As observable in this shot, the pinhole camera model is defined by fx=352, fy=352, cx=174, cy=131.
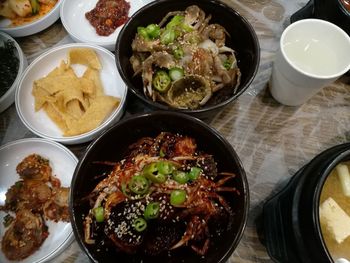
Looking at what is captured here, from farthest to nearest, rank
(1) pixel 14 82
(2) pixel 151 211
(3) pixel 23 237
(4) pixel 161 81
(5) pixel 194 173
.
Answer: (1) pixel 14 82 → (4) pixel 161 81 → (3) pixel 23 237 → (5) pixel 194 173 → (2) pixel 151 211

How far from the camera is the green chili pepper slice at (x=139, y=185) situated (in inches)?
53.5

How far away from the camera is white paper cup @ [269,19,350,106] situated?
1.72m

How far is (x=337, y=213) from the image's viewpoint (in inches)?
54.8

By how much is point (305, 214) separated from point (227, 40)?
3.48ft

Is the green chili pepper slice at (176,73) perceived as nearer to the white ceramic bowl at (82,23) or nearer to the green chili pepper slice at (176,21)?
the green chili pepper slice at (176,21)

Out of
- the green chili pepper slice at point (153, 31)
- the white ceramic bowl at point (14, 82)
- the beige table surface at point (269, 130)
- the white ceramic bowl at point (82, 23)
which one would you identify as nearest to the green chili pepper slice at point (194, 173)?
the beige table surface at point (269, 130)

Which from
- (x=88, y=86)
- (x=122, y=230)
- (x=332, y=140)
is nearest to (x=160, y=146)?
(x=122, y=230)

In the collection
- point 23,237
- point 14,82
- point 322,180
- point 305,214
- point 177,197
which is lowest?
point 23,237

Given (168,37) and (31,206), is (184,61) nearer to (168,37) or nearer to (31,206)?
(168,37)

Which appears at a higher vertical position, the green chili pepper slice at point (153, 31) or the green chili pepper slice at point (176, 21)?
the green chili pepper slice at point (176, 21)

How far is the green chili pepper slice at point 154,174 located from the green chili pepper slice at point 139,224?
0.16 m

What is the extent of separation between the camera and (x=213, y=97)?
69.4 inches

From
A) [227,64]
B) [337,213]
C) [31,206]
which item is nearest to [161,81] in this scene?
[227,64]

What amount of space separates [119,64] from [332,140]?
119 cm
